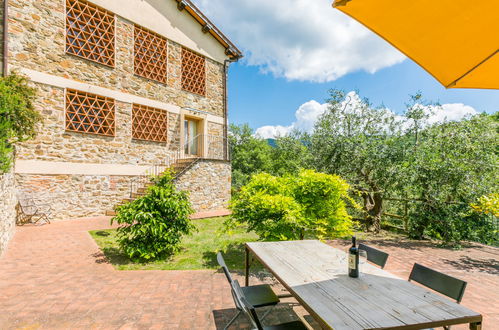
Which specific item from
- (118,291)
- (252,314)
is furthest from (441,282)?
(118,291)

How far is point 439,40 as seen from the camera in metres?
1.85

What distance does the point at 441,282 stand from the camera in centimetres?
214

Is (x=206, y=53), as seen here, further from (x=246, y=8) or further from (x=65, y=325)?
(x=65, y=325)

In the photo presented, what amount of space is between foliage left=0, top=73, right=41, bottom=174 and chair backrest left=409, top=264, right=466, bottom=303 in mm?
5889

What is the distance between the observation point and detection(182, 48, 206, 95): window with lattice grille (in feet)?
38.9

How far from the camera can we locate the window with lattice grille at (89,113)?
841 cm

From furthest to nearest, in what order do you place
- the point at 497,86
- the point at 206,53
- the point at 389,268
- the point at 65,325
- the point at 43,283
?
1. the point at 206,53
2. the point at 389,268
3. the point at 43,283
4. the point at 65,325
5. the point at 497,86

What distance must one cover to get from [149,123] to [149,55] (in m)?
2.72

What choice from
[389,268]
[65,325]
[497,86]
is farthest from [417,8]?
[389,268]

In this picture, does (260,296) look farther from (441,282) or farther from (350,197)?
(350,197)

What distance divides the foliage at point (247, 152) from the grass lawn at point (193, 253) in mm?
16275

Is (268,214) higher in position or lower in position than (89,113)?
lower

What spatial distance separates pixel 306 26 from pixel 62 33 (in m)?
7.51

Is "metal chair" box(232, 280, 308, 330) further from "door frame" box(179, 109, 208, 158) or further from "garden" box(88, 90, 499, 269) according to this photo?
"door frame" box(179, 109, 208, 158)
